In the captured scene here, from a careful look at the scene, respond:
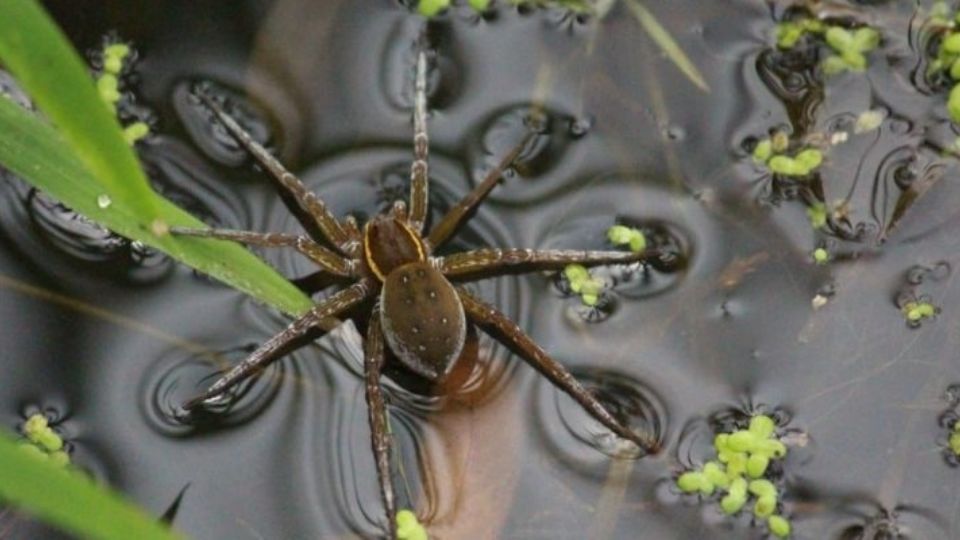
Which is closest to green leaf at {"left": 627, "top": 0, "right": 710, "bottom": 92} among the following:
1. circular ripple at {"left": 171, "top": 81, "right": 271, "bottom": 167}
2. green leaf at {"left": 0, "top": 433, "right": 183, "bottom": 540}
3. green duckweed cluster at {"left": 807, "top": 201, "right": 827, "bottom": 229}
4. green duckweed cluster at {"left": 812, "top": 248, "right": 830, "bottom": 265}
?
green duckweed cluster at {"left": 807, "top": 201, "right": 827, "bottom": 229}

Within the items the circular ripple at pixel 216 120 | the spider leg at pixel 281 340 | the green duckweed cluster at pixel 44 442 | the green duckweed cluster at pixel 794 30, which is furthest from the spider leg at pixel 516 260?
the green duckweed cluster at pixel 44 442

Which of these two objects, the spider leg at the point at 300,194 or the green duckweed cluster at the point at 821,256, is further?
the green duckweed cluster at the point at 821,256

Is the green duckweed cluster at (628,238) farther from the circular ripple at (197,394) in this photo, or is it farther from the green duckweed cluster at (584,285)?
the circular ripple at (197,394)

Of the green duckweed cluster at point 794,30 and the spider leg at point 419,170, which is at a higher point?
the green duckweed cluster at point 794,30

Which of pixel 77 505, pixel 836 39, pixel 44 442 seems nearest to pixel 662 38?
pixel 836 39

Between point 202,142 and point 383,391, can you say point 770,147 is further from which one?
point 202,142

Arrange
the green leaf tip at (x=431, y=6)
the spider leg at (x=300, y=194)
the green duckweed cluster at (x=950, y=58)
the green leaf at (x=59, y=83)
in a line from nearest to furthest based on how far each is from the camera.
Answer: the green leaf at (x=59, y=83), the spider leg at (x=300, y=194), the green duckweed cluster at (x=950, y=58), the green leaf tip at (x=431, y=6)

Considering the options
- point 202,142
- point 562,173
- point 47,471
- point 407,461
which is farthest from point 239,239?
point 47,471

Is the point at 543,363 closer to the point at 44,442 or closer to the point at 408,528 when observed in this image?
the point at 408,528
